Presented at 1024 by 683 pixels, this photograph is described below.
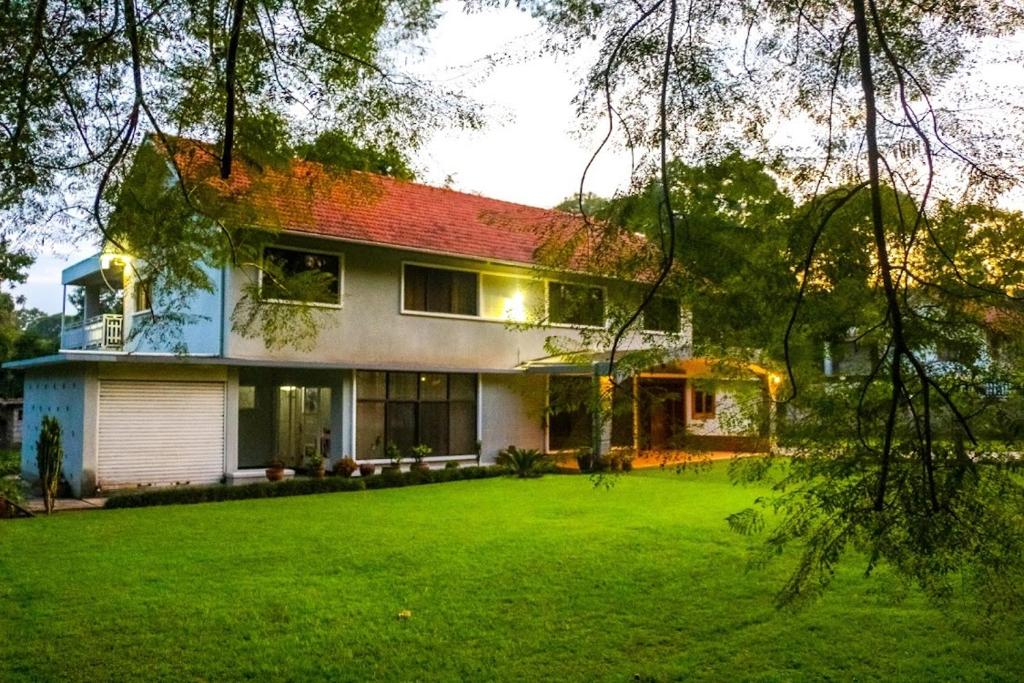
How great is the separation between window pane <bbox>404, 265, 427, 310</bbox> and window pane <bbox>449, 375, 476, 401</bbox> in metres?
1.69

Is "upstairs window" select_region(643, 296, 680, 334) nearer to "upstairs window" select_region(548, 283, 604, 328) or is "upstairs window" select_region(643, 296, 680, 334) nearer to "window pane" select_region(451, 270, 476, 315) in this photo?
"upstairs window" select_region(548, 283, 604, 328)

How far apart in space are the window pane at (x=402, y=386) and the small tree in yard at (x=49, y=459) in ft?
20.6

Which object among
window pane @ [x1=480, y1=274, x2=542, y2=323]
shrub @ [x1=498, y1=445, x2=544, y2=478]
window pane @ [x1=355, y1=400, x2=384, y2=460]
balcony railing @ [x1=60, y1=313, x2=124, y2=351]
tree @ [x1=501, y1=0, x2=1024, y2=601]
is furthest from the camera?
window pane @ [x1=480, y1=274, x2=542, y2=323]

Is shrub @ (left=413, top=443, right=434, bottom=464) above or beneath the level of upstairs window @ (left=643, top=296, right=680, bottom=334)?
beneath

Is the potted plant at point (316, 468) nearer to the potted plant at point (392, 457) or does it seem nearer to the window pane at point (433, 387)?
the potted plant at point (392, 457)

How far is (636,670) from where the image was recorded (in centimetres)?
539

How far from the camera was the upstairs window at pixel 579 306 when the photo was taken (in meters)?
6.28

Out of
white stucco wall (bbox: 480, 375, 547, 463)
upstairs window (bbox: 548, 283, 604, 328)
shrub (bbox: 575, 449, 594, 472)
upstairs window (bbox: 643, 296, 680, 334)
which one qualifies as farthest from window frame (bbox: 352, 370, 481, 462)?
upstairs window (bbox: 643, 296, 680, 334)

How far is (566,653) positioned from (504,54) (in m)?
3.80

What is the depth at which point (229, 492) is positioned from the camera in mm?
14000

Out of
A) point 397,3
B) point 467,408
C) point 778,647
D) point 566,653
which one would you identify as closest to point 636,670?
point 566,653

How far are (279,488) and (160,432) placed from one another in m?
2.29

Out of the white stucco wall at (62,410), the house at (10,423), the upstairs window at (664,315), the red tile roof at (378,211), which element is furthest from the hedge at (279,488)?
the house at (10,423)

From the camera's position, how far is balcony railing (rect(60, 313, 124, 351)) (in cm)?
1723
